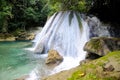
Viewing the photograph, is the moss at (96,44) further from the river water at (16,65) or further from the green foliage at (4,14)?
the green foliage at (4,14)

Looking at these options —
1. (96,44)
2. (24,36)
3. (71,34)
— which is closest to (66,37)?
(71,34)

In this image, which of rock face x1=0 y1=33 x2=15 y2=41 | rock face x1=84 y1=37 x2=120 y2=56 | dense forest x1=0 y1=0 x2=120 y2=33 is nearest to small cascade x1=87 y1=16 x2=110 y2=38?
dense forest x1=0 y1=0 x2=120 y2=33

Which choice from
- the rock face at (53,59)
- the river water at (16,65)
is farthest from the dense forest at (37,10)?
the river water at (16,65)

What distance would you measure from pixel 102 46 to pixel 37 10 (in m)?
20.9

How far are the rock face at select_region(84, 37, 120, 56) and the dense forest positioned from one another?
3462 millimetres

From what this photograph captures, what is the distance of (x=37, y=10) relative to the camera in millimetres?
29000

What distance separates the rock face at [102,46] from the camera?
359 inches

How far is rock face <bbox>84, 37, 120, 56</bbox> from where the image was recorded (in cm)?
911

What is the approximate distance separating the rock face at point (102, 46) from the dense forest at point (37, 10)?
346cm

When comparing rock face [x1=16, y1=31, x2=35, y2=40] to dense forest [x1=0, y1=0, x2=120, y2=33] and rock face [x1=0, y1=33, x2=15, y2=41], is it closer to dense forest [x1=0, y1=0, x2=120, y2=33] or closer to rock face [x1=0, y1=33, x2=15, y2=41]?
rock face [x1=0, y1=33, x2=15, y2=41]

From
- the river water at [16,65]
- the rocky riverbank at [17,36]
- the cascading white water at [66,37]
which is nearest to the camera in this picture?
the river water at [16,65]

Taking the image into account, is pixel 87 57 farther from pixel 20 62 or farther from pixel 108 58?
pixel 108 58

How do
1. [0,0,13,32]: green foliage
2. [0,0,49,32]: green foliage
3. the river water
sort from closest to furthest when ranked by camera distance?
the river water → [0,0,13,32]: green foliage → [0,0,49,32]: green foliage

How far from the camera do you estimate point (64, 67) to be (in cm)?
934
